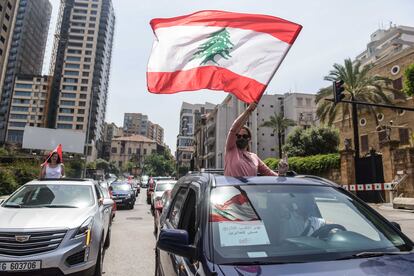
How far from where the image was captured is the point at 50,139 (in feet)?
174

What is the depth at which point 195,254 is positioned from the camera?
2.12 m

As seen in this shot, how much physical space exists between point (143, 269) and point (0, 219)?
8.37 ft

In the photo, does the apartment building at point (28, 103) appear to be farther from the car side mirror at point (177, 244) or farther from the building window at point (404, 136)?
the car side mirror at point (177, 244)

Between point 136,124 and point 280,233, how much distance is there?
19788cm

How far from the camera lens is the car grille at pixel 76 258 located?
413cm

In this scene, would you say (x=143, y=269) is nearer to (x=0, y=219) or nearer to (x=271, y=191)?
(x=0, y=219)

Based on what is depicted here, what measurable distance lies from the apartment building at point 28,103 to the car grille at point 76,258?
384 ft

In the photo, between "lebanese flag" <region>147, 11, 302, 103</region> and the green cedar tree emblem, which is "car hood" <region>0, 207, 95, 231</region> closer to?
"lebanese flag" <region>147, 11, 302, 103</region>

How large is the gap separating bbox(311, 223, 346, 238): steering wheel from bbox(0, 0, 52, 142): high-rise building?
12088 cm

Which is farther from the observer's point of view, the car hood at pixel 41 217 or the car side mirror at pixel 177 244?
the car hood at pixel 41 217

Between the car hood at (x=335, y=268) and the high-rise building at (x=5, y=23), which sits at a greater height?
the high-rise building at (x=5, y=23)

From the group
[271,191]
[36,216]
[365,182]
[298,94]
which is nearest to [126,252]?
[36,216]

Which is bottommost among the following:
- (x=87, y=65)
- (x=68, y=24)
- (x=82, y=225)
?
(x=82, y=225)

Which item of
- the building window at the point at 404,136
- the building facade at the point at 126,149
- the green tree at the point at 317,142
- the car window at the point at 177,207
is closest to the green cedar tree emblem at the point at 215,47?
the car window at the point at 177,207
